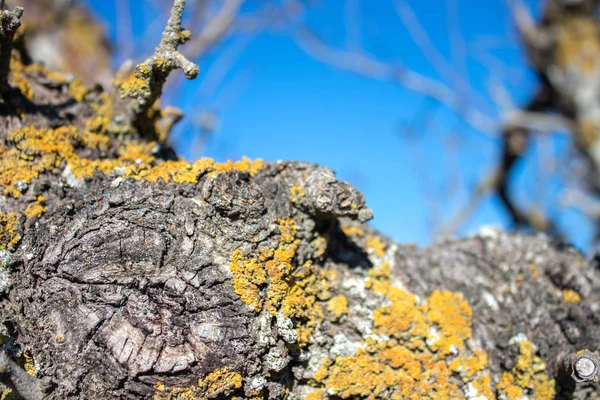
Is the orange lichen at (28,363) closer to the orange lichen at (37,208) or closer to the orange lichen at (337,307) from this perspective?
the orange lichen at (37,208)

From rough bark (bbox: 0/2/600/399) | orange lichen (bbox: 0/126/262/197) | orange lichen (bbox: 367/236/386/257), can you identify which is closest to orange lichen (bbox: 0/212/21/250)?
rough bark (bbox: 0/2/600/399)

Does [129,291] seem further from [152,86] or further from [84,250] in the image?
[152,86]

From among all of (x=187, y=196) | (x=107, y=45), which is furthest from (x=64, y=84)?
(x=107, y=45)

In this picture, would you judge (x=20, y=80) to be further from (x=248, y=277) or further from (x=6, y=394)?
(x=248, y=277)

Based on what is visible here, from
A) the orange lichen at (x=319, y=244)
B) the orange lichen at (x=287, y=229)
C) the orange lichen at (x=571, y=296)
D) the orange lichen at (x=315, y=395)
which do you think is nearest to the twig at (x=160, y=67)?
the orange lichen at (x=287, y=229)

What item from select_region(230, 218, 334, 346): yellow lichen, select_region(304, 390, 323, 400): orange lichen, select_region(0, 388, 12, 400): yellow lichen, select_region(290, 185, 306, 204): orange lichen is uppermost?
select_region(290, 185, 306, 204): orange lichen

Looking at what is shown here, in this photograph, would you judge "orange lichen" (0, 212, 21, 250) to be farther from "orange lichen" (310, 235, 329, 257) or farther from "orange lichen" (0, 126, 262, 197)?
"orange lichen" (310, 235, 329, 257)
